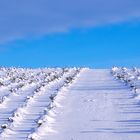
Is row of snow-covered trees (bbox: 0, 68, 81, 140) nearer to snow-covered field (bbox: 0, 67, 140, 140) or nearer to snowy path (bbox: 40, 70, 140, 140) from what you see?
snow-covered field (bbox: 0, 67, 140, 140)

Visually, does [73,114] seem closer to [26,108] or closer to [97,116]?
[97,116]

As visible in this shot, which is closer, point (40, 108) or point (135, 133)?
point (135, 133)

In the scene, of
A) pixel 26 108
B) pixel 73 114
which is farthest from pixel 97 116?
pixel 26 108

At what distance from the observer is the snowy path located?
1280 cm

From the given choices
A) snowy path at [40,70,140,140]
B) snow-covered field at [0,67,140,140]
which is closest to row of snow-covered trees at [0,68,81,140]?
snow-covered field at [0,67,140,140]

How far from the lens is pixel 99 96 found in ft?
66.5

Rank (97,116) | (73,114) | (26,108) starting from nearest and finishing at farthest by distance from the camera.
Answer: (97,116) < (73,114) < (26,108)

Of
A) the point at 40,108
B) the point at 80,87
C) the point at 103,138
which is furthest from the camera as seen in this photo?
the point at 80,87

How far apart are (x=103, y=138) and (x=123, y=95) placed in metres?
7.87

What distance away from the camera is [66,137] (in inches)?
495

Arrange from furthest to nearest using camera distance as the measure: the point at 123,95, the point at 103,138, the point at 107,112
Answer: the point at 123,95
the point at 107,112
the point at 103,138

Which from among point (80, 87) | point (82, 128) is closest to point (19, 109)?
point (82, 128)

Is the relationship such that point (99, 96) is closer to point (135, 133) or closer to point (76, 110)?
point (76, 110)

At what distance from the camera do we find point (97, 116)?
50.4 ft
